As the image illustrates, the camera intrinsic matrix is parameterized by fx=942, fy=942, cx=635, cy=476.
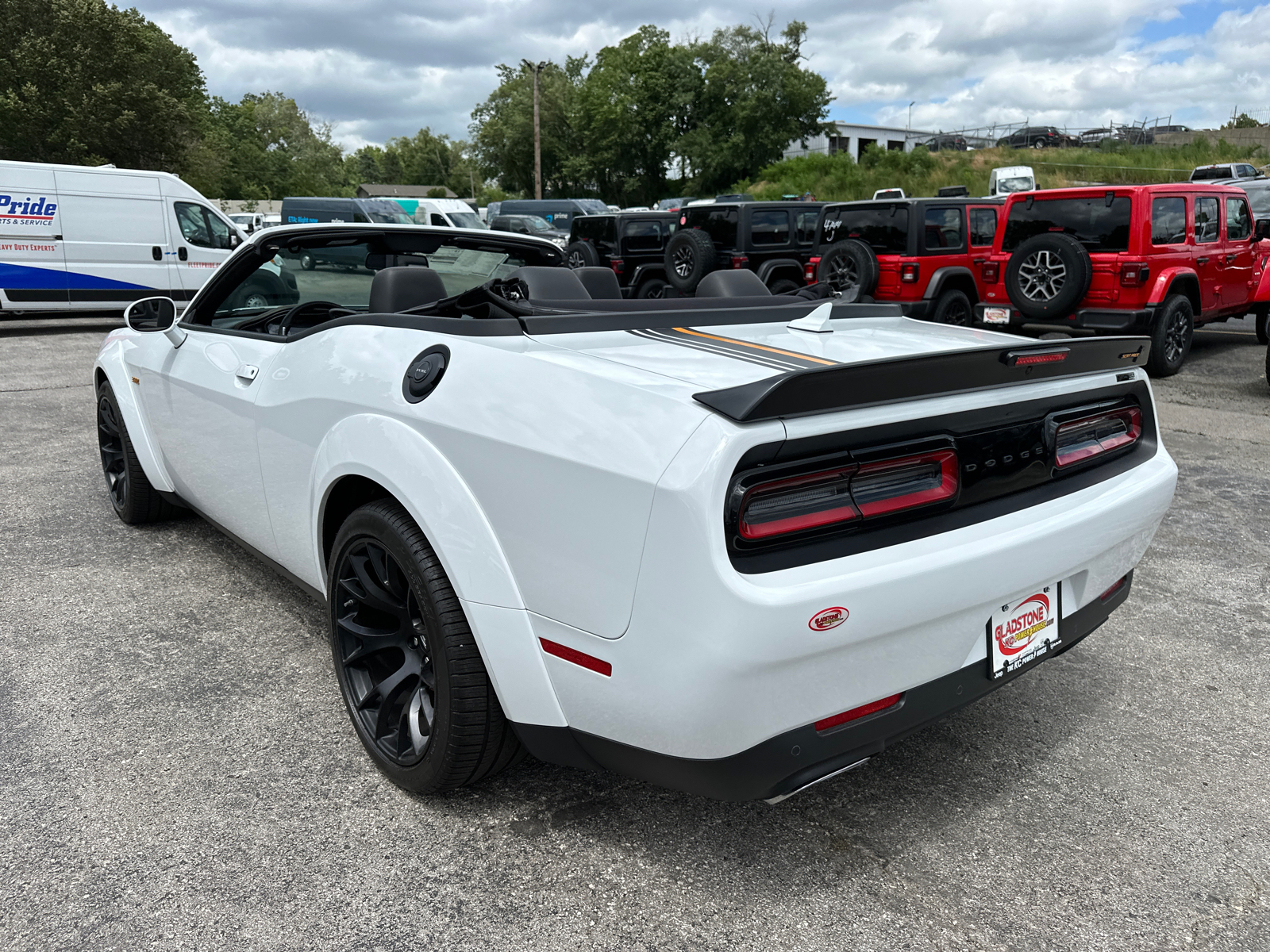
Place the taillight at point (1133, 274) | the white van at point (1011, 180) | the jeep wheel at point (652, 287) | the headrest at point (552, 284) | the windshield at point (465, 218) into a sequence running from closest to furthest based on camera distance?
the headrest at point (552, 284), the taillight at point (1133, 274), the jeep wheel at point (652, 287), the windshield at point (465, 218), the white van at point (1011, 180)

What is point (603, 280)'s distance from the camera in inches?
144

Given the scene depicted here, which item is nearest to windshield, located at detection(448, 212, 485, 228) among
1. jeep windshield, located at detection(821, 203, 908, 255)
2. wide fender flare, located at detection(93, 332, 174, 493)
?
jeep windshield, located at detection(821, 203, 908, 255)

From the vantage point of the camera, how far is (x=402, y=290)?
2.79m

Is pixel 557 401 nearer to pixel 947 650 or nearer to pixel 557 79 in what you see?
pixel 947 650

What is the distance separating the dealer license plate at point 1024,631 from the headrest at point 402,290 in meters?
1.82

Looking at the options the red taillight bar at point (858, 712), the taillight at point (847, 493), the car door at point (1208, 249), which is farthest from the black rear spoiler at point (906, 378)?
the car door at point (1208, 249)

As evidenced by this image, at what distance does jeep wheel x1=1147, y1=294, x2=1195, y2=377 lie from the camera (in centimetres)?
938

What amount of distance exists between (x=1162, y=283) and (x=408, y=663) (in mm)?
9307

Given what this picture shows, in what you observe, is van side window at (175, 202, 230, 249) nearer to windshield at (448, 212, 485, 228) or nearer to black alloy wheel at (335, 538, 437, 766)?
black alloy wheel at (335, 538, 437, 766)

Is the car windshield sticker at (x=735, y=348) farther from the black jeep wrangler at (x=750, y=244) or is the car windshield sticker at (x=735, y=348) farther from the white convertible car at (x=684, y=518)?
the black jeep wrangler at (x=750, y=244)

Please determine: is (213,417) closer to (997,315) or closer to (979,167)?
(997,315)

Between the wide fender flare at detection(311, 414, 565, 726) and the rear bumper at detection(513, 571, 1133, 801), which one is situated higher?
the wide fender flare at detection(311, 414, 565, 726)

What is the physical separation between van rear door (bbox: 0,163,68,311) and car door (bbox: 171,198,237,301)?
63.3 inches

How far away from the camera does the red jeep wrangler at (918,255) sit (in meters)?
11.3
